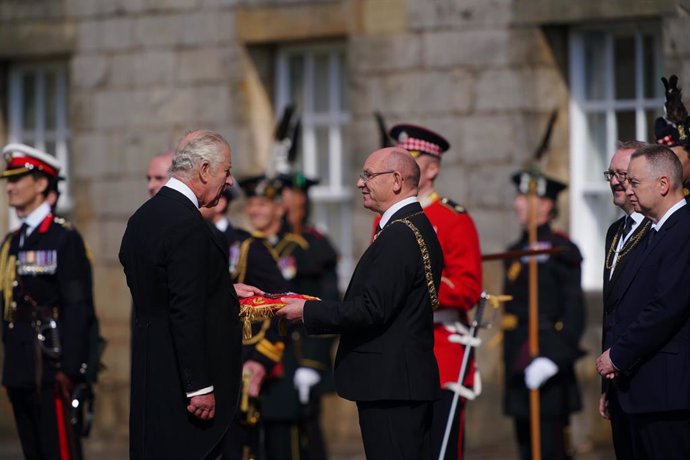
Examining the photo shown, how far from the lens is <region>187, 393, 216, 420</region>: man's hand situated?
6820 mm

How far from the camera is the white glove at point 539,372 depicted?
10398 mm

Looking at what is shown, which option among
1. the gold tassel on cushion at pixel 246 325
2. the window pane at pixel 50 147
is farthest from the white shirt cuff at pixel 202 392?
the window pane at pixel 50 147

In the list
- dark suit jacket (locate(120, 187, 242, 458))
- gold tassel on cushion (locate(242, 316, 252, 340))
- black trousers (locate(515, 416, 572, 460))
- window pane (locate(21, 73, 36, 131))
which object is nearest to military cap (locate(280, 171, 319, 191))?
black trousers (locate(515, 416, 572, 460))

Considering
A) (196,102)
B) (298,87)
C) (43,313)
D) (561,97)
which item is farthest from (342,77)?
(43,313)

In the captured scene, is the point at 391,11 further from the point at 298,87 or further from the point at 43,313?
the point at 43,313

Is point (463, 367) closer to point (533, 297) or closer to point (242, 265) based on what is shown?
point (242, 265)

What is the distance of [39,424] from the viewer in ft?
29.4

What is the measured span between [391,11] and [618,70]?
5.97ft

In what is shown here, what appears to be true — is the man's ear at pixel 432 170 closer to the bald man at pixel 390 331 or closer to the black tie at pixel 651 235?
the bald man at pixel 390 331

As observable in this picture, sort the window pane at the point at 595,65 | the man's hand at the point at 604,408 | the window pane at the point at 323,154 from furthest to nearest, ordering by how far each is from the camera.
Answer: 1. the window pane at the point at 323,154
2. the window pane at the point at 595,65
3. the man's hand at the point at 604,408

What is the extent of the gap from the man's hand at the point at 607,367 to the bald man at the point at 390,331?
740 millimetres

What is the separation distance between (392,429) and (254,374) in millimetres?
1988

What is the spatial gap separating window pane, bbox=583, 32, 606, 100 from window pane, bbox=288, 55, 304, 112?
259cm

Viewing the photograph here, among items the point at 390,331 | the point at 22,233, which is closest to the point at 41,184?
the point at 22,233
